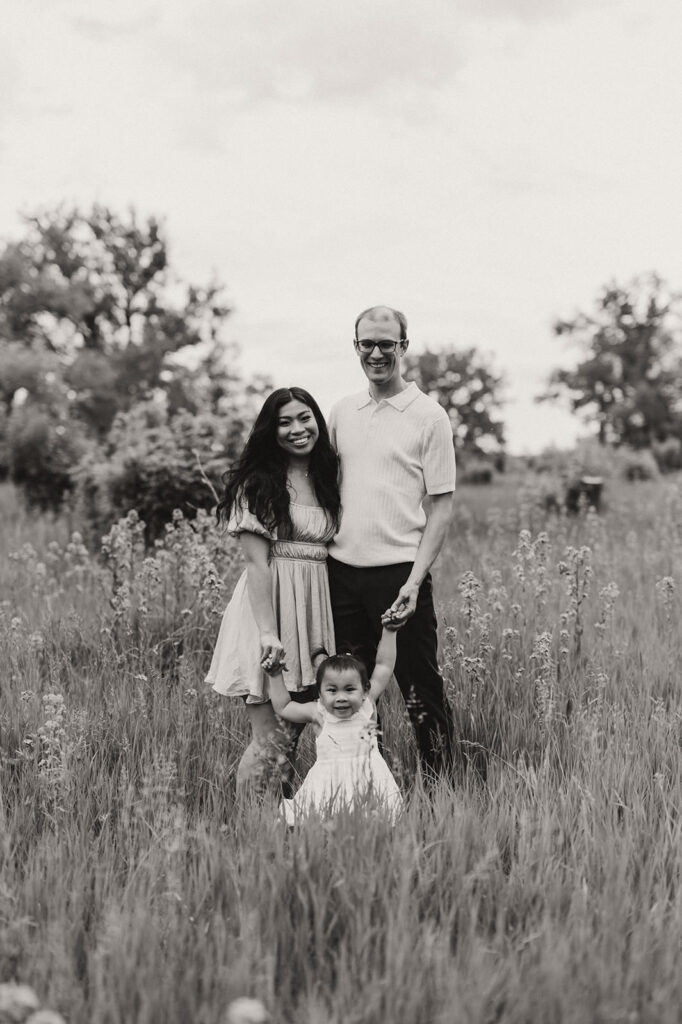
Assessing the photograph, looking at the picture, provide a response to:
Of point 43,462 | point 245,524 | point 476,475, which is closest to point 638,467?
point 476,475

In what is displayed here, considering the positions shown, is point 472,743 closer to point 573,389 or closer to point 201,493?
point 201,493

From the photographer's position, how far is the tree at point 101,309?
33.1 m

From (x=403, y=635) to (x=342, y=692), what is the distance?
0.52 m

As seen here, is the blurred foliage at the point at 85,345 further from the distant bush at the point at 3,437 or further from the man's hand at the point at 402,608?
the man's hand at the point at 402,608

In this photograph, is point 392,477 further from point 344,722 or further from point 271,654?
point 344,722

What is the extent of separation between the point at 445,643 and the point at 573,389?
58.3m

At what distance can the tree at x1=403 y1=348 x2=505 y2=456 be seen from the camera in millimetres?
80625

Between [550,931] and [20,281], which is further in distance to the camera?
[20,281]

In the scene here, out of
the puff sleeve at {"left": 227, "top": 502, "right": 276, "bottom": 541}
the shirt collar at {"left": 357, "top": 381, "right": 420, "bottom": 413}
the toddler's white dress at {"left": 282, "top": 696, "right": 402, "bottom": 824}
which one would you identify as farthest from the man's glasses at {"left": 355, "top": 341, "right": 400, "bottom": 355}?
the toddler's white dress at {"left": 282, "top": 696, "right": 402, "bottom": 824}

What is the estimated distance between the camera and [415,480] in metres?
3.95

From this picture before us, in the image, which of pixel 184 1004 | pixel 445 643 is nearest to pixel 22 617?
pixel 445 643

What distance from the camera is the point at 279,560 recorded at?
382 cm

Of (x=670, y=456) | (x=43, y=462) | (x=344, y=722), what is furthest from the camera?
(x=670, y=456)

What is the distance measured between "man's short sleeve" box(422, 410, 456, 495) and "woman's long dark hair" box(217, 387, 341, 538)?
401 millimetres
